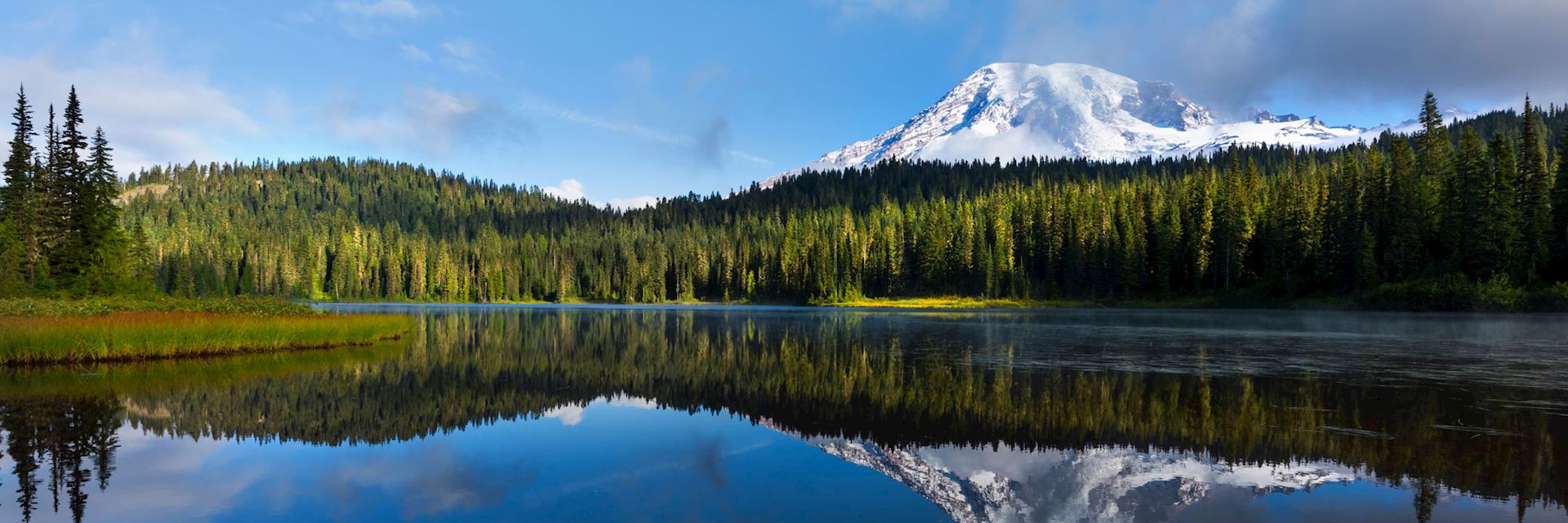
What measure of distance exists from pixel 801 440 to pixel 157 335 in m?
30.4

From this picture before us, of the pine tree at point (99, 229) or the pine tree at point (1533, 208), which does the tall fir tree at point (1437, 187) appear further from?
the pine tree at point (99, 229)

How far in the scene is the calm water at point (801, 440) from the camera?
39.6 feet

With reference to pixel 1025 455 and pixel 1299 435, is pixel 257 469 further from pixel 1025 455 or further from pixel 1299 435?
pixel 1299 435

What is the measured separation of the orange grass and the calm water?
1.86m

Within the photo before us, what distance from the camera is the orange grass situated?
29375 millimetres

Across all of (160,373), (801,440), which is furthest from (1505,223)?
(160,373)

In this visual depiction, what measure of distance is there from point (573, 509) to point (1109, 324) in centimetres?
6267

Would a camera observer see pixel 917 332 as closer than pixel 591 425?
No

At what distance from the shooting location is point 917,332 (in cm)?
5556

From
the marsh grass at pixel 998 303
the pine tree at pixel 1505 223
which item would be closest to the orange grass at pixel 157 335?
the pine tree at pixel 1505 223

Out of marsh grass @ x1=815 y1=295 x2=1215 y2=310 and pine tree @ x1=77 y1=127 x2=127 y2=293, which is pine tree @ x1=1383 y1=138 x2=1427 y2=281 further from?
pine tree @ x1=77 y1=127 x2=127 y2=293

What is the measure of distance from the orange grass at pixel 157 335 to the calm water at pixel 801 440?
6.10ft

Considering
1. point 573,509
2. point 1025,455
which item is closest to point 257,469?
point 573,509

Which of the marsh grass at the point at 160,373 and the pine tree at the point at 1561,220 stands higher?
the pine tree at the point at 1561,220
